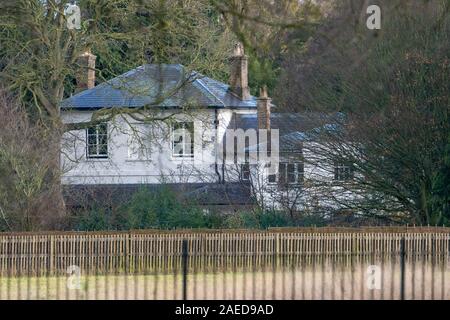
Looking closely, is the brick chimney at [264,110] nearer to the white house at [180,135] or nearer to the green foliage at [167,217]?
the white house at [180,135]

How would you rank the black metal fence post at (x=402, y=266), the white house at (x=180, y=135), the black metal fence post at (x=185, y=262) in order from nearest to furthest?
1. the black metal fence post at (x=185, y=262)
2. the black metal fence post at (x=402, y=266)
3. the white house at (x=180, y=135)

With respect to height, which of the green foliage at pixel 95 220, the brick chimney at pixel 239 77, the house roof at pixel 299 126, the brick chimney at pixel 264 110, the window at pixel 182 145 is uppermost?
the brick chimney at pixel 239 77

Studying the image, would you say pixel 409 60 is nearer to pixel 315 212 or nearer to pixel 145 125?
pixel 315 212

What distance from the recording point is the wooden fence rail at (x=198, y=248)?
15109mm

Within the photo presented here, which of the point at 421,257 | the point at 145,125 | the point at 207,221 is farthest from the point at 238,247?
the point at 145,125

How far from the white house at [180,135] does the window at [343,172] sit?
3 centimetres

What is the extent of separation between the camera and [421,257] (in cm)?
1509

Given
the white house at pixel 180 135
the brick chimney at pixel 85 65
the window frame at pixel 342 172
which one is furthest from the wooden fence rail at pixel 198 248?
the brick chimney at pixel 85 65

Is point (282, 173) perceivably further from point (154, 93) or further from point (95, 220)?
point (154, 93)

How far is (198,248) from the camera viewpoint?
15.1 metres

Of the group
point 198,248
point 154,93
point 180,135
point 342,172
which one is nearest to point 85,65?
point 154,93

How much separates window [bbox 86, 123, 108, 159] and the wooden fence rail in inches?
675

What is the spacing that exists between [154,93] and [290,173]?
6.42m

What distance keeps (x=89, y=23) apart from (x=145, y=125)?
457 centimetres
